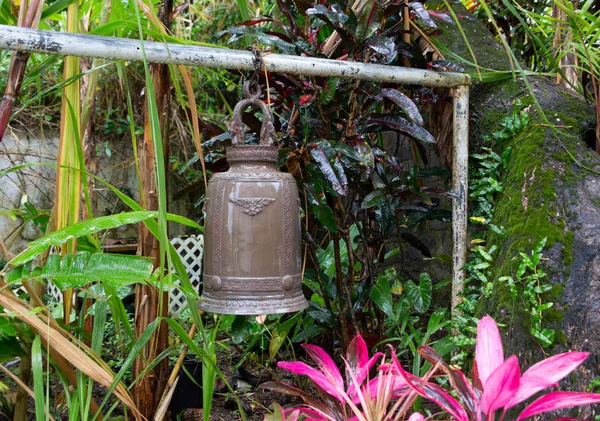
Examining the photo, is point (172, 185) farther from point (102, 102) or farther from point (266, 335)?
point (266, 335)

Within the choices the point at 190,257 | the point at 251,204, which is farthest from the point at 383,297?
the point at 190,257

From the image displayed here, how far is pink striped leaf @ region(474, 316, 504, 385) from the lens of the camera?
4.22 ft

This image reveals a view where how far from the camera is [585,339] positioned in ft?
5.35

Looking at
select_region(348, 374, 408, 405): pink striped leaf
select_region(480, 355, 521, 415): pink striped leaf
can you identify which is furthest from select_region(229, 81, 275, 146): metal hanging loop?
select_region(480, 355, 521, 415): pink striped leaf

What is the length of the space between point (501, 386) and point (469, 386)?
14 cm

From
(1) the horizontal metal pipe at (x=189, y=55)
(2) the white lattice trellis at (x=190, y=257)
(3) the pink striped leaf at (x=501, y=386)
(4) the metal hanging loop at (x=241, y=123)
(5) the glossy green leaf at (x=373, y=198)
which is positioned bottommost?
(2) the white lattice trellis at (x=190, y=257)

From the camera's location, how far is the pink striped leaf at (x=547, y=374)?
1183mm

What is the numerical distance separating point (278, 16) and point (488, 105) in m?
1.22

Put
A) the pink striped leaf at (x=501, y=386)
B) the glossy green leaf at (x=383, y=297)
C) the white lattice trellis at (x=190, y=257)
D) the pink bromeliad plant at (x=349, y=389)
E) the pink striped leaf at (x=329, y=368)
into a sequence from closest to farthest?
the pink striped leaf at (x=501, y=386)
the pink bromeliad plant at (x=349, y=389)
the pink striped leaf at (x=329, y=368)
the glossy green leaf at (x=383, y=297)
the white lattice trellis at (x=190, y=257)

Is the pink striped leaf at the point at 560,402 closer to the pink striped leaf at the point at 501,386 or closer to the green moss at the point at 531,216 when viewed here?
the pink striped leaf at the point at 501,386

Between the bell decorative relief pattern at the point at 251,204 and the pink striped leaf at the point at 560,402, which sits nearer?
the pink striped leaf at the point at 560,402

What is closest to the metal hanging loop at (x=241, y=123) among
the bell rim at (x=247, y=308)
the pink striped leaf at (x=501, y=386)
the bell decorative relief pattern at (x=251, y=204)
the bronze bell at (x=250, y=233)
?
the bronze bell at (x=250, y=233)

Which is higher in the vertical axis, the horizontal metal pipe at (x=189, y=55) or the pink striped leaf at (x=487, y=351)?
the horizontal metal pipe at (x=189, y=55)

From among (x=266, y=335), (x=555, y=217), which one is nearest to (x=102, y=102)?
(x=266, y=335)
